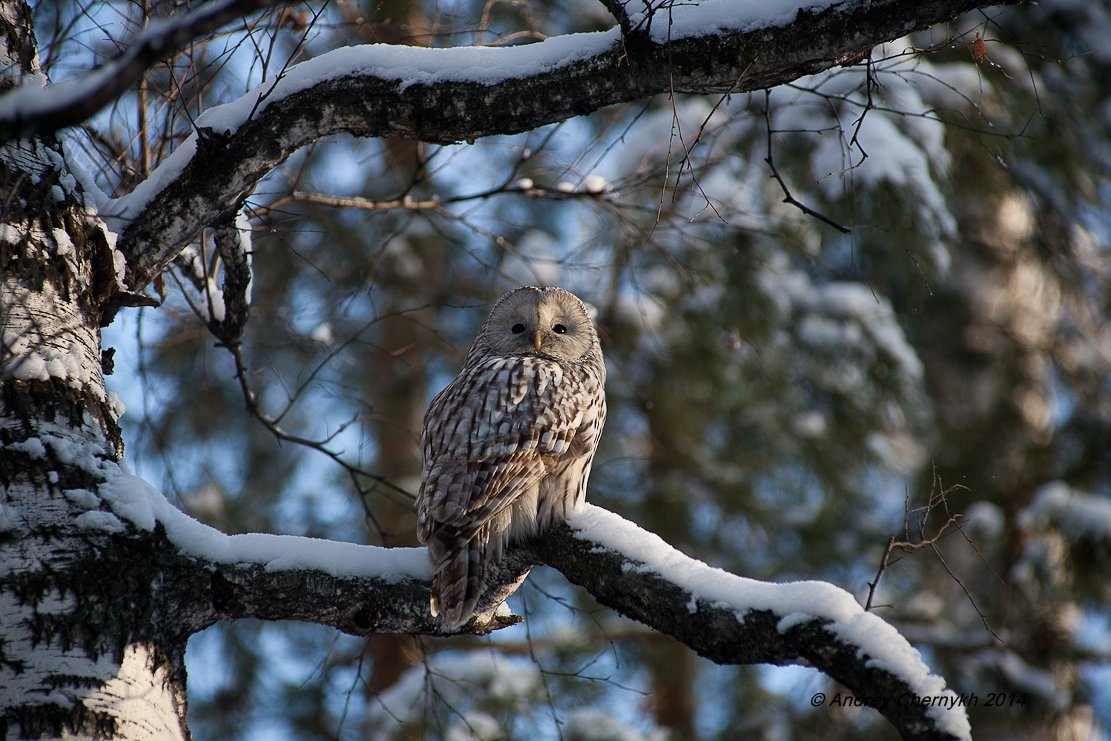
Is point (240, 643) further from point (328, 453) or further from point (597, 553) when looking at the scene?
point (597, 553)

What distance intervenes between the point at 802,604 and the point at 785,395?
5375 millimetres

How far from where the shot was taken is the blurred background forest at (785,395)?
18.7ft

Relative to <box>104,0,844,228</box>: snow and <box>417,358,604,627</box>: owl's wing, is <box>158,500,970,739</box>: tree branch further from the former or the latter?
<box>104,0,844,228</box>: snow

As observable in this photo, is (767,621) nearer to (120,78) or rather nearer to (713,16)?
(713,16)

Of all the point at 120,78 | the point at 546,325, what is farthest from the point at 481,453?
the point at 120,78

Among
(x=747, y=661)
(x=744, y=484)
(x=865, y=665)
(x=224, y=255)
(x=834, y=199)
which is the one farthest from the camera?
(x=744, y=484)

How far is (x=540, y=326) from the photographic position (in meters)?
3.98

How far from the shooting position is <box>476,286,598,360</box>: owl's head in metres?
4.00

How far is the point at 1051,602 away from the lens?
6.49 meters

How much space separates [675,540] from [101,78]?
6709mm

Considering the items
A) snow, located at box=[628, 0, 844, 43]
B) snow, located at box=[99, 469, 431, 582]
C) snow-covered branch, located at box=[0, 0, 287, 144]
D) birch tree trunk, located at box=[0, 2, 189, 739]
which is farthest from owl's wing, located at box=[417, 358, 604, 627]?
snow-covered branch, located at box=[0, 0, 287, 144]

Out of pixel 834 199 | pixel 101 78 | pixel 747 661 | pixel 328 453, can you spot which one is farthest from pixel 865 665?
pixel 834 199

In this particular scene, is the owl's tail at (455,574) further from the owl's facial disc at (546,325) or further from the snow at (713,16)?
the snow at (713,16)

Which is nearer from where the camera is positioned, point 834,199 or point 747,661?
point 747,661
